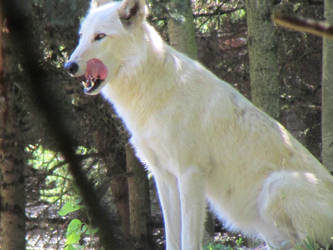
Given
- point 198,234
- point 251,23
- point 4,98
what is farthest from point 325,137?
point 4,98

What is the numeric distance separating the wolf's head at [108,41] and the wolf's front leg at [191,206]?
107 cm

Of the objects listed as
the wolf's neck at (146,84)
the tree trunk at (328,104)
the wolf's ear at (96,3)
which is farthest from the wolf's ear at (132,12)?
the tree trunk at (328,104)

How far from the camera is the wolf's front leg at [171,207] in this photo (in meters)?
4.77

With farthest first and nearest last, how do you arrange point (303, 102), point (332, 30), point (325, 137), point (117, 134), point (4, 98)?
point (303, 102) → point (117, 134) → point (325, 137) → point (4, 98) → point (332, 30)

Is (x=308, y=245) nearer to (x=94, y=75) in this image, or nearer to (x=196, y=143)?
(x=196, y=143)

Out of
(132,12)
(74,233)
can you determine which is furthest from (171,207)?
(132,12)

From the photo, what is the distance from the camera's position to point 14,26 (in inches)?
21.5

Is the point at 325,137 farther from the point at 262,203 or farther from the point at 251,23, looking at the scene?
the point at 262,203

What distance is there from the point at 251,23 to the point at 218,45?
2675 millimetres

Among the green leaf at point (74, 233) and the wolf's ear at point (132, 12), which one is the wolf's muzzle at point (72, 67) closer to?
the wolf's ear at point (132, 12)

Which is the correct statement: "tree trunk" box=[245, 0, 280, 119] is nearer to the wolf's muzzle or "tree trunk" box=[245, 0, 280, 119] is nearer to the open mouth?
the open mouth

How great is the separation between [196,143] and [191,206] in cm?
54

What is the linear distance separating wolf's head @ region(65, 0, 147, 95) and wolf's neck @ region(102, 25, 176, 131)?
0.11 m

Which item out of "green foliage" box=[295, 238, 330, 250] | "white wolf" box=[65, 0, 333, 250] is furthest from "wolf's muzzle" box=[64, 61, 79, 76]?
"green foliage" box=[295, 238, 330, 250]
